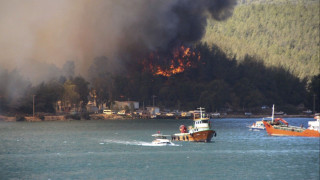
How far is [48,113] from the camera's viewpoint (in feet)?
461

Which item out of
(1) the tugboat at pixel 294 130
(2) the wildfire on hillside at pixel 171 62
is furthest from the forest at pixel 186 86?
(1) the tugboat at pixel 294 130

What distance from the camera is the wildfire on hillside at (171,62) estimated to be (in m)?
154

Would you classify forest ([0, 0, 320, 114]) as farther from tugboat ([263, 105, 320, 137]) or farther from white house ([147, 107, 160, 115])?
tugboat ([263, 105, 320, 137])

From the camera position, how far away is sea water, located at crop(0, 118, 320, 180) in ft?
152

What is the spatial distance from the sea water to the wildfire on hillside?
254ft

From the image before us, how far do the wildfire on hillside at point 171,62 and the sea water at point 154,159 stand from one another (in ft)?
254

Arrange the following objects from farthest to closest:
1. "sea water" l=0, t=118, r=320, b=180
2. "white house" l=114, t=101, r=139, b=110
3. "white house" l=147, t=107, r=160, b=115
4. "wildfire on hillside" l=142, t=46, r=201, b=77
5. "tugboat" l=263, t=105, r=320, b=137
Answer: "wildfire on hillside" l=142, t=46, r=201, b=77
"white house" l=114, t=101, r=139, b=110
"white house" l=147, t=107, r=160, b=115
"tugboat" l=263, t=105, r=320, b=137
"sea water" l=0, t=118, r=320, b=180

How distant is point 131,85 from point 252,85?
120 ft

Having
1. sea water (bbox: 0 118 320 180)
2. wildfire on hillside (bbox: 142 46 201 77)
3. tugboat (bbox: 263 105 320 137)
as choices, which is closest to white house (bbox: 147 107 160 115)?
wildfire on hillside (bbox: 142 46 201 77)

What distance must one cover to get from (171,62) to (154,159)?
4181 inches

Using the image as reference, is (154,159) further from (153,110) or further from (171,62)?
(171,62)

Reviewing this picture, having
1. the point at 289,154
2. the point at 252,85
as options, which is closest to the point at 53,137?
the point at 289,154

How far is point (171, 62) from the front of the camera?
160 meters

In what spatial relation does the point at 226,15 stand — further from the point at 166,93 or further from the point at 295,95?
the point at 295,95
